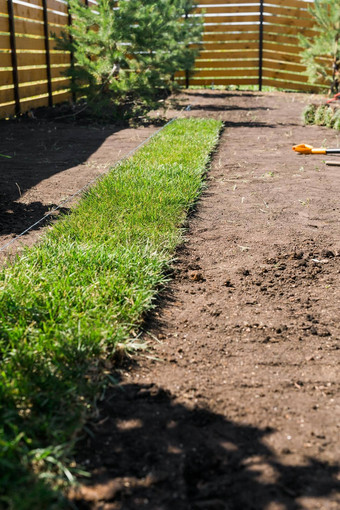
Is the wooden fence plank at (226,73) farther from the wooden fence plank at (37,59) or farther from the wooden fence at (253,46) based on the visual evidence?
the wooden fence plank at (37,59)

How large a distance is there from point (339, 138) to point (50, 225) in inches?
205

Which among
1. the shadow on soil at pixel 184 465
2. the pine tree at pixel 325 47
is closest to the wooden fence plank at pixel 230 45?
the pine tree at pixel 325 47

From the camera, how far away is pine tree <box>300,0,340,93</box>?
13.1 metres

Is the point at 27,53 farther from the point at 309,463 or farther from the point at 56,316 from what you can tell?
the point at 309,463

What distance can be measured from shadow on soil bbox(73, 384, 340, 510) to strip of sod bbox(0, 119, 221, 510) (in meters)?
0.11

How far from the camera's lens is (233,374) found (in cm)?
210

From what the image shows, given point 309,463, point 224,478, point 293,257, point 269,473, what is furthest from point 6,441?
point 293,257

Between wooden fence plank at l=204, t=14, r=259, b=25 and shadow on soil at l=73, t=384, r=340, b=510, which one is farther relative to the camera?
wooden fence plank at l=204, t=14, r=259, b=25

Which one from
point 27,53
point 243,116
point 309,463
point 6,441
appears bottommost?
point 309,463

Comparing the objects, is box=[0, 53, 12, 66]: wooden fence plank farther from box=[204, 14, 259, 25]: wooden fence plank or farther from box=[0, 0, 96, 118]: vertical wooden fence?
box=[204, 14, 259, 25]: wooden fence plank

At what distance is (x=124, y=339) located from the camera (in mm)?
2279

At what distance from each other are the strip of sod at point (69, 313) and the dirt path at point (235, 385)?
12cm

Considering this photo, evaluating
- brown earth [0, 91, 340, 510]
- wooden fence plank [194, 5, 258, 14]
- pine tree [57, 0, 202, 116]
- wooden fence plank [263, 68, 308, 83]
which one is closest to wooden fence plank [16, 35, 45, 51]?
pine tree [57, 0, 202, 116]

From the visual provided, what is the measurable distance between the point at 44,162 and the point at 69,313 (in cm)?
387
